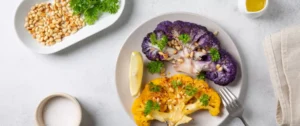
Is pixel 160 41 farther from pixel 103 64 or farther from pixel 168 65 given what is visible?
pixel 103 64

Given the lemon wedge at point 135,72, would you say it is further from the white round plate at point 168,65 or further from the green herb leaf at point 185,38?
the green herb leaf at point 185,38

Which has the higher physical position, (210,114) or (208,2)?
(208,2)

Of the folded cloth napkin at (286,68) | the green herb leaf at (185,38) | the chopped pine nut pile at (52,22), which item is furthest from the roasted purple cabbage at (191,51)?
the chopped pine nut pile at (52,22)

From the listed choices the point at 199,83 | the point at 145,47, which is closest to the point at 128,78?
the point at 145,47

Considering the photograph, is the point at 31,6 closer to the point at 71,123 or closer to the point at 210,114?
the point at 71,123

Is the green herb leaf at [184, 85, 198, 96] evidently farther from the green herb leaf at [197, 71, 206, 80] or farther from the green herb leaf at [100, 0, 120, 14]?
the green herb leaf at [100, 0, 120, 14]

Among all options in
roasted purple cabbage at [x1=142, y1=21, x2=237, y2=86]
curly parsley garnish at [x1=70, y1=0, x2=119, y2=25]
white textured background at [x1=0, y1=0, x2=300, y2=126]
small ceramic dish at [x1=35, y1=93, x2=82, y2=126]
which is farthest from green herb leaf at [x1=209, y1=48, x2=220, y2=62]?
small ceramic dish at [x1=35, y1=93, x2=82, y2=126]
